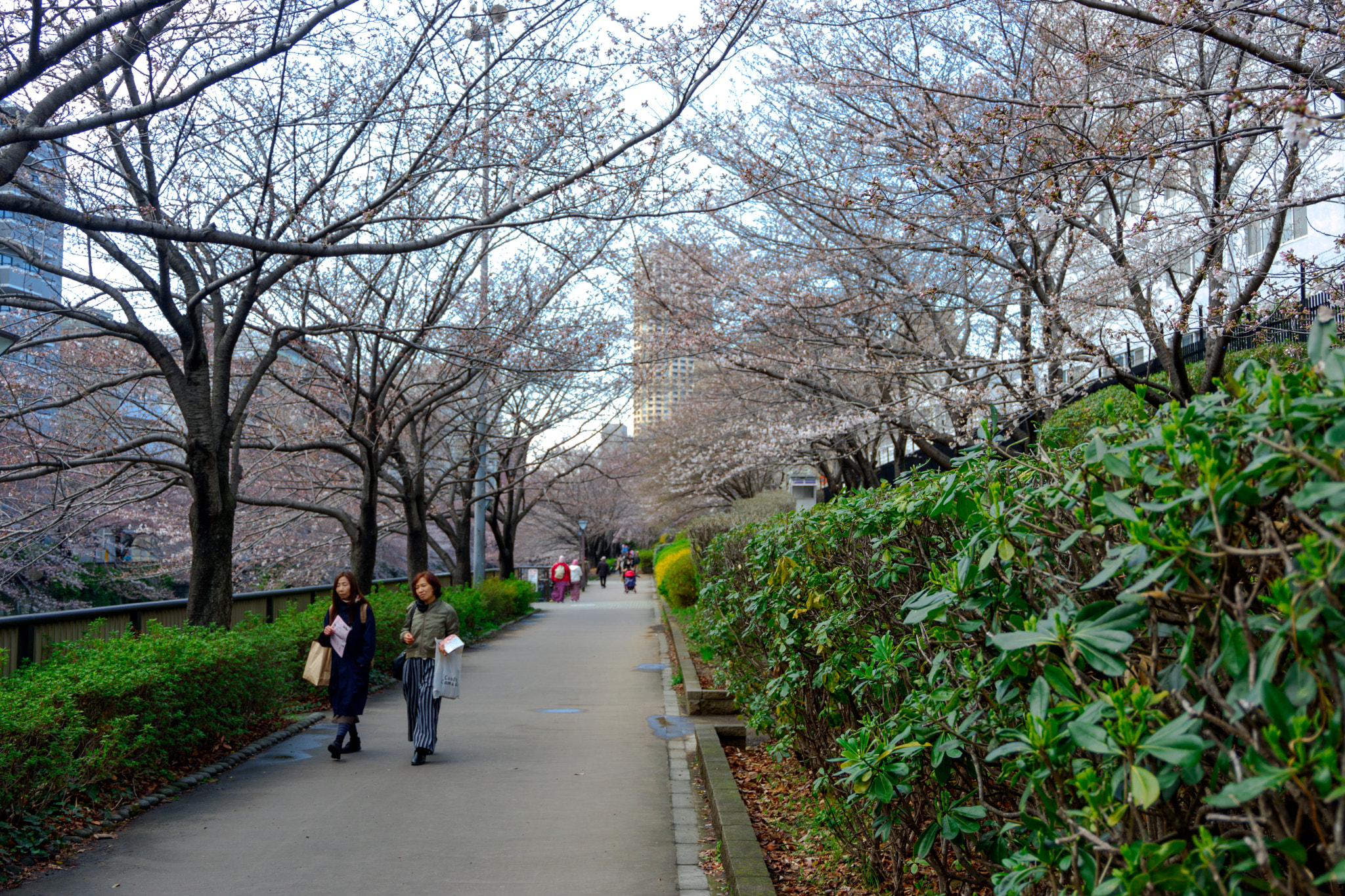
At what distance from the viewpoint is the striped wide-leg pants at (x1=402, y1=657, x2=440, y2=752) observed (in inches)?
342

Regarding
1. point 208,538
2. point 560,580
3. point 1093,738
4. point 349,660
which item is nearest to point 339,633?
point 349,660

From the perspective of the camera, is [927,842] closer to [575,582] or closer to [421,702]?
[421,702]

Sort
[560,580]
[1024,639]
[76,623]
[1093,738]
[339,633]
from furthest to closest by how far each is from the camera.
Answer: [560,580], [76,623], [339,633], [1024,639], [1093,738]

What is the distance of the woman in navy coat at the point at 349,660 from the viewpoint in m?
8.87

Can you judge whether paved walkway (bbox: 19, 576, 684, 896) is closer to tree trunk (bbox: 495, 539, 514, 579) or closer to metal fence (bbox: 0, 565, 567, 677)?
metal fence (bbox: 0, 565, 567, 677)

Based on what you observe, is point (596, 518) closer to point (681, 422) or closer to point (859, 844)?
point (681, 422)

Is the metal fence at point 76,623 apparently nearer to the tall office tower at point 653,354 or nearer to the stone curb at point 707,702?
the stone curb at point 707,702

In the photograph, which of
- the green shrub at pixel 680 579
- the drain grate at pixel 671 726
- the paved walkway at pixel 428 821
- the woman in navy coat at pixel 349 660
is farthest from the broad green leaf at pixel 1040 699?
the green shrub at pixel 680 579

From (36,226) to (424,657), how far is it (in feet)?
21.8

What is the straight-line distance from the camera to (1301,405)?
1499 millimetres

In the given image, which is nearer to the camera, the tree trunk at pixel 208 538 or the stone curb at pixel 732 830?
the stone curb at pixel 732 830

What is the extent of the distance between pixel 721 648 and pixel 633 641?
11.0m

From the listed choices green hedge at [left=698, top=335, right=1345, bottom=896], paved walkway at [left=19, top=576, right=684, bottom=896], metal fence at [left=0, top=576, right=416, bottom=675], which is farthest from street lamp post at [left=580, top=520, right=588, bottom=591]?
green hedge at [left=698, top=335, right=1345, bottom=896]

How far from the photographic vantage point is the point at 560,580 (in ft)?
130
